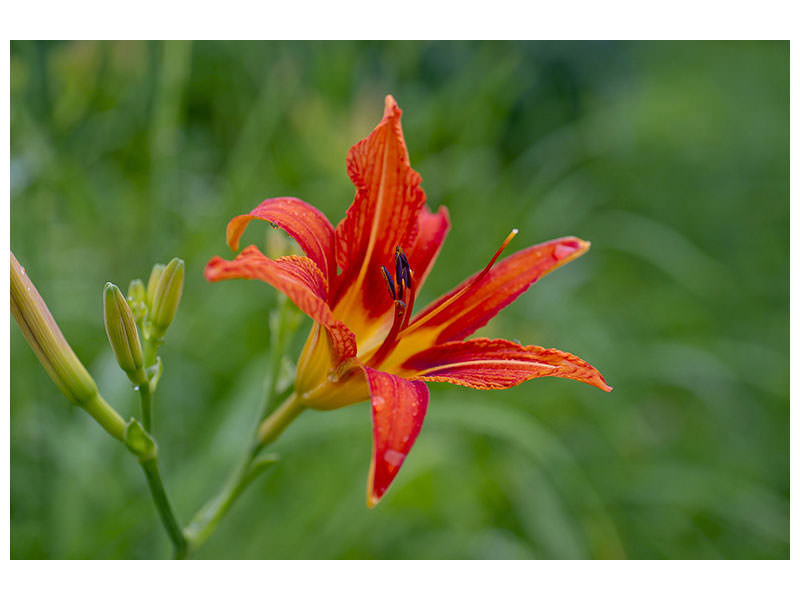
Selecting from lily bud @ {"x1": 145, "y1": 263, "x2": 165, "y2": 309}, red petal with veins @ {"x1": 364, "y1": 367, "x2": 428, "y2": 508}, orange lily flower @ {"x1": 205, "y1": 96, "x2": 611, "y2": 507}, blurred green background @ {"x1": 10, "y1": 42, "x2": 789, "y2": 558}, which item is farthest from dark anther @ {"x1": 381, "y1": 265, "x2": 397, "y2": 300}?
blurred green background @ {"x1": 10, "y1": 42, "x2": 789, "y2": 558}

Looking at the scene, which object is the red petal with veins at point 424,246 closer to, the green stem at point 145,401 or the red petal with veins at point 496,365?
the red petal with veins at point 496,365

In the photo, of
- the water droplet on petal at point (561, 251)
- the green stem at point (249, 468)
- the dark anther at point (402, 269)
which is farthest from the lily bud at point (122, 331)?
the water droplet on petal at point (561, 251)

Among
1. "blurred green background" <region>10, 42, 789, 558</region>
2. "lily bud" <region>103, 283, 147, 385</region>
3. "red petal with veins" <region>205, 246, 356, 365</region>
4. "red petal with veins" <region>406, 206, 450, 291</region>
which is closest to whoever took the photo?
"red petal with veins" <region>205, 246, 356, 365</region>

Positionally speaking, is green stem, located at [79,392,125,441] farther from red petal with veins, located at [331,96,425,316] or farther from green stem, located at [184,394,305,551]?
red petal with veins, located at [331,96,425,316]

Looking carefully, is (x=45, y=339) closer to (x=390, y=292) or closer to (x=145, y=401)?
(x=145, y=401)

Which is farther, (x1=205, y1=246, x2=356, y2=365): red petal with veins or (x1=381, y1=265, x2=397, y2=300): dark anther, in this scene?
(x1=381, y1=265, x2=397, y2=300): dark anther

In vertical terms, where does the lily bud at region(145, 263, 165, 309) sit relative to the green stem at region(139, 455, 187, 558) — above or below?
above

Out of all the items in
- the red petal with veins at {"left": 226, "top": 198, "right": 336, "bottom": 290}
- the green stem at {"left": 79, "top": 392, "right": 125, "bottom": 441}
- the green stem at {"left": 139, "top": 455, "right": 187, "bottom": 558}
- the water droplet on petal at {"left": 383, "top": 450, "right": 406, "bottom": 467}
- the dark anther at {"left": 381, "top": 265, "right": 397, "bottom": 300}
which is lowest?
the green stem at {"left": 139, "top": 455, "right": 187, "bottom": 558}

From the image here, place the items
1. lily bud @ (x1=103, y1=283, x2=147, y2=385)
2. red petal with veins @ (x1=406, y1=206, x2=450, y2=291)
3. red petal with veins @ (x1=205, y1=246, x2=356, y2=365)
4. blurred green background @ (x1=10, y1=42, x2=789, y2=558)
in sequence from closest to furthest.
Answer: red petal with veins @ (x1=205, y1=246, x2=356, y2=365), lily bud @ (x1=103, y1=283, x2=147, y2=385), red petal with veins @ (x1=406, y1=206, x2=450, y2=291), blurred green background @ (x1=10, y1=42, x2=789, y2=558)
